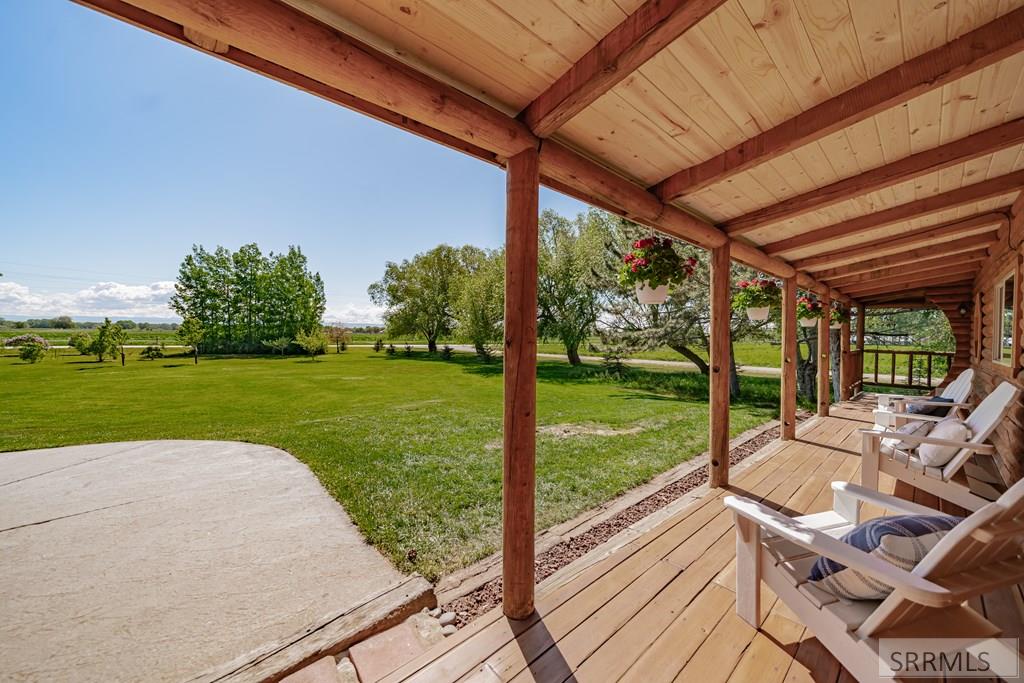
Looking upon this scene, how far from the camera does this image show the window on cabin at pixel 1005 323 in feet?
11.0

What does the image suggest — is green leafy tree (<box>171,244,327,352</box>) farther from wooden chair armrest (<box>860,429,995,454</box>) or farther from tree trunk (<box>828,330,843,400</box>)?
wooden chair armrest (<box>860,429,995,454</box>)

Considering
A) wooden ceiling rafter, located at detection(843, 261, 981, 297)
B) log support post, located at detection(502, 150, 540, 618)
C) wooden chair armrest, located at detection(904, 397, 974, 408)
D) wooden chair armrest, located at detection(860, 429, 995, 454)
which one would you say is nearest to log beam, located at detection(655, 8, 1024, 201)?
log support post, located at detection(502, 150, 540, 618)

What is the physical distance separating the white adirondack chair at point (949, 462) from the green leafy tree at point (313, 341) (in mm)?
24372

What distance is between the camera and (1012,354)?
127 inches

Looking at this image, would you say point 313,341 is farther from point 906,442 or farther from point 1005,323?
point 1005,323

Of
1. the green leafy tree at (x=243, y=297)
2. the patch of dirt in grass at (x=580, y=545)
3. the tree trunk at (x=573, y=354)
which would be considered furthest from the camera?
the green leafy tree at (x=243, y=297)

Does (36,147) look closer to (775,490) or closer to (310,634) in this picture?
(310,634)

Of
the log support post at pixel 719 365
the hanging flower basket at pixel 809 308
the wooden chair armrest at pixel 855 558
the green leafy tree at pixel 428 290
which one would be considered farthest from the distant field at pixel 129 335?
the hanging flower basket at pixel 809 308

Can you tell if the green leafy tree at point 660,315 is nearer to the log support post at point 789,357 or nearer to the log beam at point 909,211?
the log support post at point 789,357

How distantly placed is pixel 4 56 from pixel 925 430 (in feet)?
37.6

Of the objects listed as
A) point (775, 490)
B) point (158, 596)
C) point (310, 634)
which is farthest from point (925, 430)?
point (158, 596)

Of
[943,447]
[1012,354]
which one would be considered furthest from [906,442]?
[1012,354]

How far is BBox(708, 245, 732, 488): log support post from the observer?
3301 mm

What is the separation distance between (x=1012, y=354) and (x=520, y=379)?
14.9 ft
